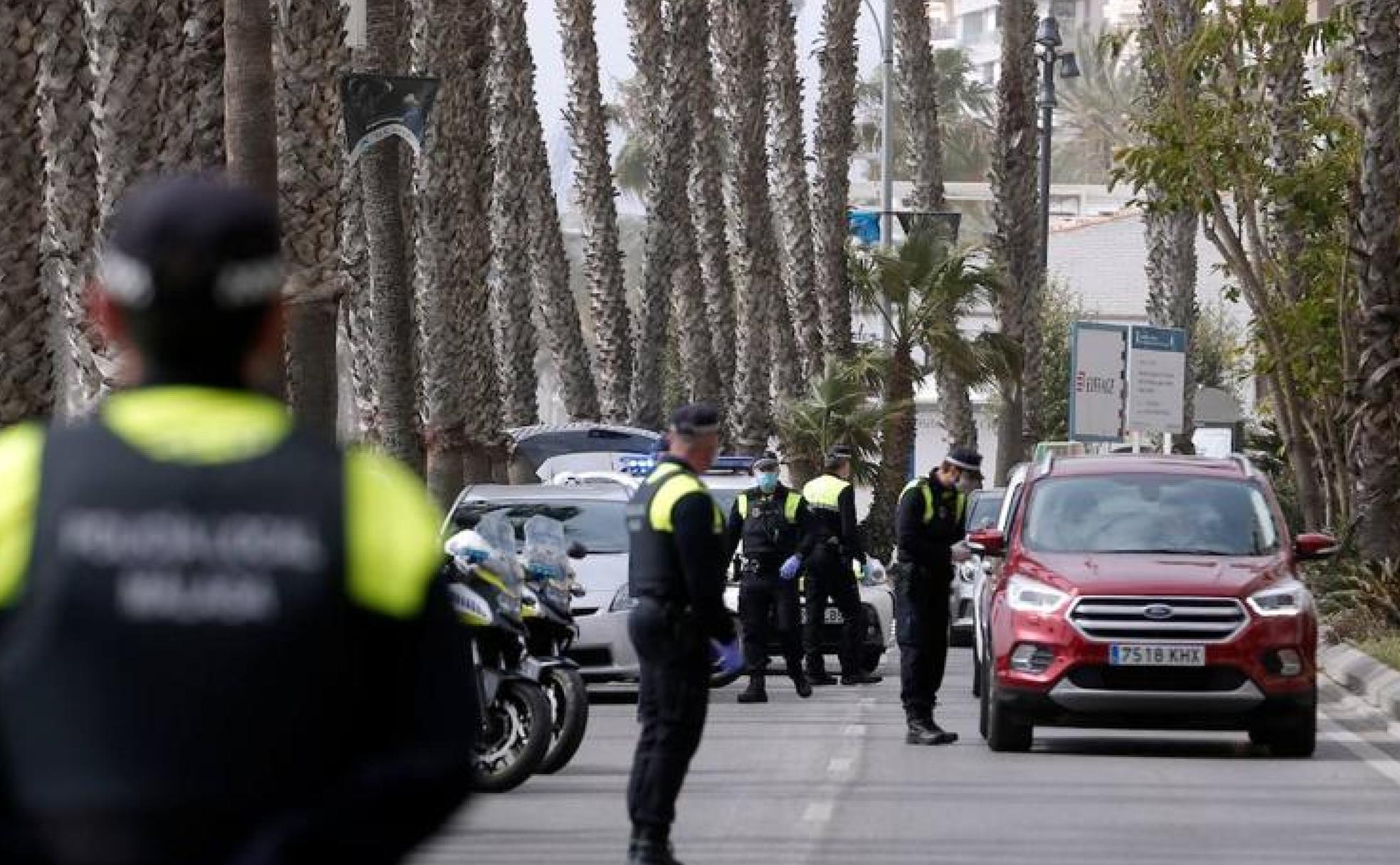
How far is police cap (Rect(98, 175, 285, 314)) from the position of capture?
4195 mm

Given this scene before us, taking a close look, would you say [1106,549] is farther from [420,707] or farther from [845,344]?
[845,344]

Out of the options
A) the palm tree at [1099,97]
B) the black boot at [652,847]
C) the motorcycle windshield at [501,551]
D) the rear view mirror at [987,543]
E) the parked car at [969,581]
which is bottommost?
the parked car at [969,581]

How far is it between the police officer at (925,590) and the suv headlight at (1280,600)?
5.95 feet

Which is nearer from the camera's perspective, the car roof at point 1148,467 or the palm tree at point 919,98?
the car roof at point 1148,467

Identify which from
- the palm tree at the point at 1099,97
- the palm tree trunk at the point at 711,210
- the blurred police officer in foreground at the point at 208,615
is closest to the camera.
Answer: the blurred police officer in foreground at the point at 208,615

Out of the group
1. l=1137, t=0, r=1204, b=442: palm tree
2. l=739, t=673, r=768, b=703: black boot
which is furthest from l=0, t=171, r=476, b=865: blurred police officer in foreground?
l=1137, t=0, r=1204, b=442: palm tree

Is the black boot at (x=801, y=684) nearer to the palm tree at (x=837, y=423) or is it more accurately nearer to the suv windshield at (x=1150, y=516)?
the suv windshield at (x=1150, y=516)

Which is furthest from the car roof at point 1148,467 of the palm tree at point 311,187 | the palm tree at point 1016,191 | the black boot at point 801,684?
the palm tree at point 1016,191

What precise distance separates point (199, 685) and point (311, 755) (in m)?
0.18

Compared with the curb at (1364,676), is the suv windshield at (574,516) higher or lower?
higher

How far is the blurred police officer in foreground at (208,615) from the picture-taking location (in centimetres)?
404

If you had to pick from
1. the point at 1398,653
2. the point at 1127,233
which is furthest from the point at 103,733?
the point at 1127,233

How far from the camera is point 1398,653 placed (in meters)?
23.5

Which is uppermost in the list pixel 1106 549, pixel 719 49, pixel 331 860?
pixel 719 49
